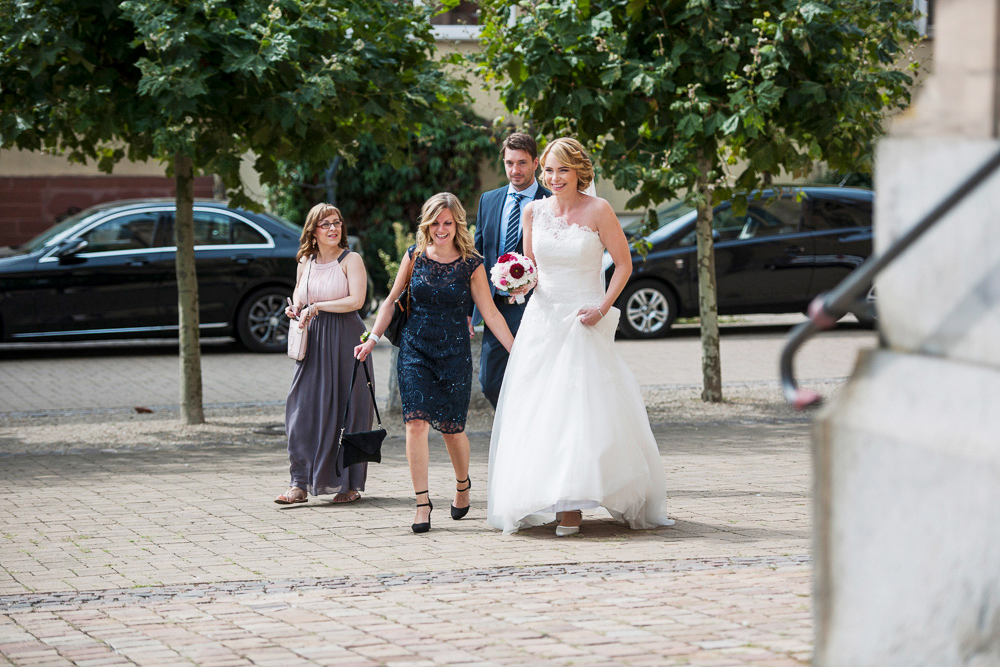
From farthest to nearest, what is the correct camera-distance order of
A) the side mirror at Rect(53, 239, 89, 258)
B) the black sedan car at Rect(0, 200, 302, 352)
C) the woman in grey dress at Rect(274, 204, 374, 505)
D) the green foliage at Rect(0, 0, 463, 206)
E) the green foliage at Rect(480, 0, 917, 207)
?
the side mirror at Rect(53, 239, 89, 258), the black sedan car at Rect(0, 200, 302, 352), the green foliage at Rect(480, 0, 917, 207), the green foliage at Rect(0, 0, 463, 206), the woman in grey dress at Rect(274, 204, 374, 505)

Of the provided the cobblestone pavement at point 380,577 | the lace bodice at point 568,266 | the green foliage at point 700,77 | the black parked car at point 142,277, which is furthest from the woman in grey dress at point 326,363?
the black parked car at point 142,277

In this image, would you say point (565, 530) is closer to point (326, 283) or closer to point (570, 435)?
point (570, 435)

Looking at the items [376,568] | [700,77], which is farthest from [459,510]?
[700,77]

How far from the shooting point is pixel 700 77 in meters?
10.0

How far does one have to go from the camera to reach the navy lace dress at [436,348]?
690cm

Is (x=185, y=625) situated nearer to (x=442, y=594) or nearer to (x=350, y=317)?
(x=442, y=594)

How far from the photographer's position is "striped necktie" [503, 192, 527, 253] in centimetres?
748

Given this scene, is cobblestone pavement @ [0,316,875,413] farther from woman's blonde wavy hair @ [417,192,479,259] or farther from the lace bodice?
the lace bodice

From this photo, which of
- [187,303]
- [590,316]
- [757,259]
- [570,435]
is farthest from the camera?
[757,259]

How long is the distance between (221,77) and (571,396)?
415 centimetres

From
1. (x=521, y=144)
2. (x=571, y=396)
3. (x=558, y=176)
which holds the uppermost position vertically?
(x=521, y=144)

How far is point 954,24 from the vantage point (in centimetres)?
350

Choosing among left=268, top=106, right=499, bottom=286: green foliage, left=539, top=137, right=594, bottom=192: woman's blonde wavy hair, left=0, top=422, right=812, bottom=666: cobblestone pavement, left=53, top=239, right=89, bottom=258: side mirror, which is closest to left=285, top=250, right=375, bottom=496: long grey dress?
left=0, top=422, right=812, bottom=666: cobblestone pavement

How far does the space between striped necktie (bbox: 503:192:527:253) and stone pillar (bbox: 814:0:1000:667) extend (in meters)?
3.92
